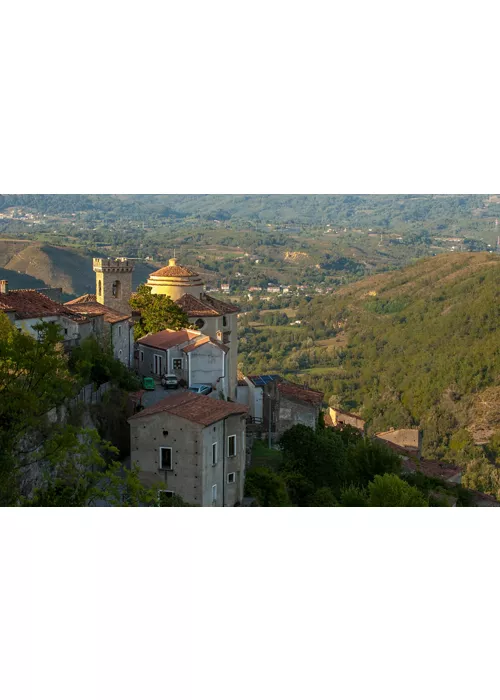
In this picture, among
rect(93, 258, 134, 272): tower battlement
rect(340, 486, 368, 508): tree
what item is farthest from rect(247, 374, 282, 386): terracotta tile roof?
rect(340, 486, 368, 508): tree

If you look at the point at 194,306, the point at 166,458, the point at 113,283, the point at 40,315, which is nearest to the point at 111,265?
the point at 113,283

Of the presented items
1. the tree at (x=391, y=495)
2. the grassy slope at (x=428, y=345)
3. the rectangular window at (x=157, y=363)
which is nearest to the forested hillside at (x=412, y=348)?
the grassy slope at (x=428, y=345)

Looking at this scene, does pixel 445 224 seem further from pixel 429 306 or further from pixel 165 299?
pixel 165 299

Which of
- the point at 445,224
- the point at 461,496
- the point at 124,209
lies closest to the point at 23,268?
the point at 124,209

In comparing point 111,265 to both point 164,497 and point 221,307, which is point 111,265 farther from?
point 164,497

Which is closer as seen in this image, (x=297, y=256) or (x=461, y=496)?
(x=461, y=496)

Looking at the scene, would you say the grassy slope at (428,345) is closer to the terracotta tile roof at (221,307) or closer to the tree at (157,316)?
the terracotta tile roof at (221,307)
